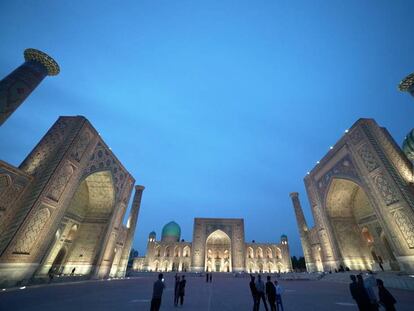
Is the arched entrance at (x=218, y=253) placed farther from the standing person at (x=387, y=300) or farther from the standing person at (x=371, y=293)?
the standing person at (x=387, y=300)

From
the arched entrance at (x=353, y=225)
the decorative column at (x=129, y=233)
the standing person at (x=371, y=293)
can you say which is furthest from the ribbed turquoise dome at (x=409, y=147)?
the decorative column at (x=129, y=233)

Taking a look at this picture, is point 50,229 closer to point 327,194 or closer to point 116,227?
point 116,227

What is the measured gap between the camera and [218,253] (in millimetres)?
35469

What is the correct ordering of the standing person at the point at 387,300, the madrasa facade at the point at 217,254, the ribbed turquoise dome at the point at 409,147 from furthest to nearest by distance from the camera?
the madrasa facade at the point at 217,254
the ribbed turquoise dome at the point at 409,147
the standing person at the point at 387,300

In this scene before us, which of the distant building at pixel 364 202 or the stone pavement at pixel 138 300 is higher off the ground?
the distant building at pixel 364 202

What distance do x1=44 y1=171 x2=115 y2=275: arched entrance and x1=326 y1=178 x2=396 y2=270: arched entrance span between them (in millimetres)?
19767

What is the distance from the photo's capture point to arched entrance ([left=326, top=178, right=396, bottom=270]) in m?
17.3

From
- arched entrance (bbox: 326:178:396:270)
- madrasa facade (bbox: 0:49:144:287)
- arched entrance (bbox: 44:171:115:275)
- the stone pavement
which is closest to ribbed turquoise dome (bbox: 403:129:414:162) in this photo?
arched entrance (bbox: 326:178:396:270)

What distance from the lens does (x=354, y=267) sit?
17.0 meters

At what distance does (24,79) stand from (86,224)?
39.1ft

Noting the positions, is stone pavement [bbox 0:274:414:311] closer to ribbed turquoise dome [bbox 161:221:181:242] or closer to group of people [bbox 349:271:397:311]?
group of people [bbox 349:271:397:311]

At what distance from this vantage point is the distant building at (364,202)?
37.7ft

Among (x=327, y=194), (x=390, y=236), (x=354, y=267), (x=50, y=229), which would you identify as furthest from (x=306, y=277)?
(x=50, y=229)

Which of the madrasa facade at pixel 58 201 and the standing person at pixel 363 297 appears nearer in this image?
the standing person at pixel 363 297
